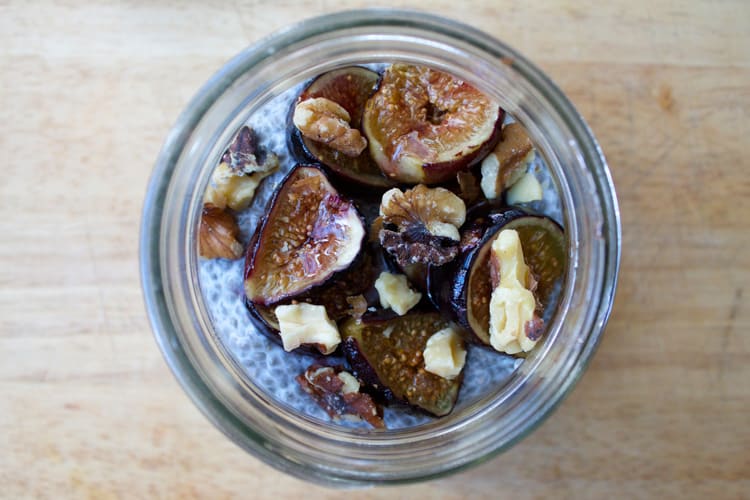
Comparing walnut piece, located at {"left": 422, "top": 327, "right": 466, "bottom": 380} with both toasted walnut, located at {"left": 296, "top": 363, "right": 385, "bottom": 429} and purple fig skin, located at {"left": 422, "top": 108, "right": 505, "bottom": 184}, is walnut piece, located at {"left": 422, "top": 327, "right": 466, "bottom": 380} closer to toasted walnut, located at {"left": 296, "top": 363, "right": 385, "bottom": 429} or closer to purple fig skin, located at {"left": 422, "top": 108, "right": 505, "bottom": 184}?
toasted walnut, located at {"left": 296, "top": 363, "right": 385, "bottom": 429}

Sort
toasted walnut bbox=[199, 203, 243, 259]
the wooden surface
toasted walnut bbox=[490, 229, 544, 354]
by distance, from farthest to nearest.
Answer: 1. the wooden surface
2. toasted walnut bbox=[199, 203, 243, 259]
3. toasted walnut bbox=[490, 229, 544, 354]

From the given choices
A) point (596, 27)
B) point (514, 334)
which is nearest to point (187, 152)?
point (514, 334)

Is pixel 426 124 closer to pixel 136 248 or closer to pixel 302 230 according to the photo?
pixel 302 230

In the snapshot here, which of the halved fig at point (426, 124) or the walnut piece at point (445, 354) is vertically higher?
the halved fig at point (426, 124)

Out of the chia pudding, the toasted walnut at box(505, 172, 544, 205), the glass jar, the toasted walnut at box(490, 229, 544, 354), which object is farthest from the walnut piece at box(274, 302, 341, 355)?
the toasted walnut at box(505, 172, 544, 205)

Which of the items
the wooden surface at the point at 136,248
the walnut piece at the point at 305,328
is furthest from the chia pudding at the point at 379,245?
the wooden surface at the point at 136,248

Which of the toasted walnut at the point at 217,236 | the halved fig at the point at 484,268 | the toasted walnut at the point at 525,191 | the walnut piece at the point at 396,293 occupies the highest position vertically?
the toasted walnut at the point at 525,191

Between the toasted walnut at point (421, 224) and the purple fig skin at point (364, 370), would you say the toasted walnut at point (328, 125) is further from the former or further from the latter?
the purple fig skin at point (364, 370)
